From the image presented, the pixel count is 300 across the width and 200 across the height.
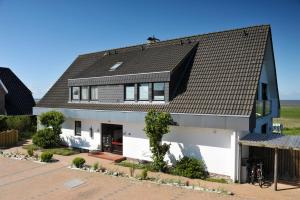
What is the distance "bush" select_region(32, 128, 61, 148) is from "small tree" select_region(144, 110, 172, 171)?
1107cm

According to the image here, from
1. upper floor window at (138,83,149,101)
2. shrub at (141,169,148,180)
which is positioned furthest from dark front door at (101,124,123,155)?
shrub at (141,169,148,180)

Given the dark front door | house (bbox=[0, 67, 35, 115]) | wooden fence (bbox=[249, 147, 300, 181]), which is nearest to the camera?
wooden fence (bbox=[249, 147, 300, 181])

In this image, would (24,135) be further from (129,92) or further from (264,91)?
(264,91)

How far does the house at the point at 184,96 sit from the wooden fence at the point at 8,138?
3208 millimetres

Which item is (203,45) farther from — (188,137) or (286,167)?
(286,167)

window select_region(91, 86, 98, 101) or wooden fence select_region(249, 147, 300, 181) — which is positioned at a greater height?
window select_region(91, 86, 98, 101)

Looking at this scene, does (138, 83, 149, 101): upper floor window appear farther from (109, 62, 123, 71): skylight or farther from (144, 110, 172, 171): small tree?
(109, 62, 123, 71): skylight

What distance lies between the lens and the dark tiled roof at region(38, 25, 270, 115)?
16250 millimetres

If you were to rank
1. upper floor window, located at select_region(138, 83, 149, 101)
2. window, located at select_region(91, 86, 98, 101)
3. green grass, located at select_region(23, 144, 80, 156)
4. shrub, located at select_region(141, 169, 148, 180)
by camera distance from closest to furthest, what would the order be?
shrub, located at select_region(141, 169, 148, 180), upper floor window, located at select_region(138, 83, 149, 101), green grass, located at select_region(23, 144, 80, 156), window, located at select_region(91, 86, 98, 101)

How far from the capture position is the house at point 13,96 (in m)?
35.9

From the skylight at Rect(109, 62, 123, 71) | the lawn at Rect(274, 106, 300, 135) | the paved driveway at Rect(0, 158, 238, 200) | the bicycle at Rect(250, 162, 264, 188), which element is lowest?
the paved driveway at Rect(0, 158, 238, 200)

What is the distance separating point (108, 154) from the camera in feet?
71.7

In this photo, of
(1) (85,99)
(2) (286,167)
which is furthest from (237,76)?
(1) (85,99)

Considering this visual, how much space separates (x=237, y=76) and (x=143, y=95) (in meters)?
6.64
